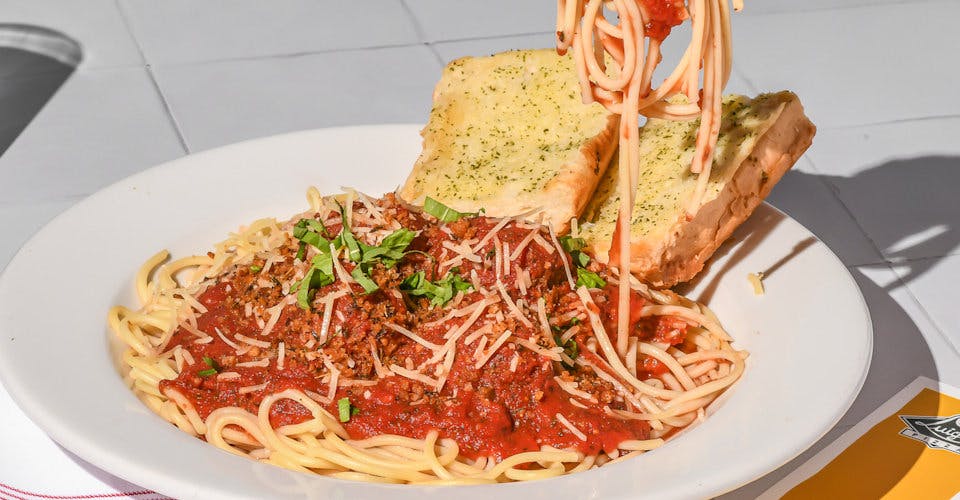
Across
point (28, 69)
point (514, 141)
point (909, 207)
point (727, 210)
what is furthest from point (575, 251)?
point (28, 69)

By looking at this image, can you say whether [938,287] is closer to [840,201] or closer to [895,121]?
[840,201]

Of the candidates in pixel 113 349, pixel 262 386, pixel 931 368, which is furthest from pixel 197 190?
pixel 931 368

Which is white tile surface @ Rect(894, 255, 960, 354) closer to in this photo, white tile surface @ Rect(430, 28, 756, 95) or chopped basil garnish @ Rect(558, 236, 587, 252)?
chopped basil garnish @ Rect(558, 236, 587, 252)

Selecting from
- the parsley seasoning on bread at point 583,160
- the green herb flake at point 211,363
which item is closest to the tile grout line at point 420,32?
the parsley seasoning on bread at point 583,160

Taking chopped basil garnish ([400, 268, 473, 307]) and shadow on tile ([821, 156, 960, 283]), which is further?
shadow on tile ([821, 156, 960, 283])

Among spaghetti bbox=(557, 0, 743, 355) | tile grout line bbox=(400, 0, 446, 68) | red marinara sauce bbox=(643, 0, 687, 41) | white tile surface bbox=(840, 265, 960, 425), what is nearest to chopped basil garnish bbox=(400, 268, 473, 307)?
spaghetti bbox=(557, 0, 743, 355)

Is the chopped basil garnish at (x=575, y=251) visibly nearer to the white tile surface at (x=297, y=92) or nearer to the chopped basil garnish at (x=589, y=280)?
the chopped basil garnish at (x=589, y=280)

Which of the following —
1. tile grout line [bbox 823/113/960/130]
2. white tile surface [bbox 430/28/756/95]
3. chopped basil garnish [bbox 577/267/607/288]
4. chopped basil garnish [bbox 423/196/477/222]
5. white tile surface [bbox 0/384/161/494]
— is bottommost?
white tile surface [bbox 0/384/161/494]

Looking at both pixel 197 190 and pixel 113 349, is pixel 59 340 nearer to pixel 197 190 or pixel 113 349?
pixel 113 349
